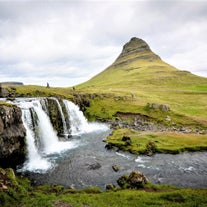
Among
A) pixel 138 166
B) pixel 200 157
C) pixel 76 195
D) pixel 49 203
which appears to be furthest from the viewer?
pixel 200 157

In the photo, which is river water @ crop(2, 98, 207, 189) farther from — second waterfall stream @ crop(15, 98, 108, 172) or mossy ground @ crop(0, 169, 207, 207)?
mossy ground @ crop(0, 169, 207, 207)

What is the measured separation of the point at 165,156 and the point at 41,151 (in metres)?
24.3

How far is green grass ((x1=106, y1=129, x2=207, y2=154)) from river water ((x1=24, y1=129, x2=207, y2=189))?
7.47 feet

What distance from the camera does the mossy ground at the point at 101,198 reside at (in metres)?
23.7

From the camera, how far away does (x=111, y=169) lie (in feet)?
122

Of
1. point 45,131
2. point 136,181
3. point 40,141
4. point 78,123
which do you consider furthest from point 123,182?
point 78,123

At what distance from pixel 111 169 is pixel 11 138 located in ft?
59.2

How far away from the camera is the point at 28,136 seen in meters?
47.5

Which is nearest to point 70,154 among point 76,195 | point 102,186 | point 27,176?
point 27,176

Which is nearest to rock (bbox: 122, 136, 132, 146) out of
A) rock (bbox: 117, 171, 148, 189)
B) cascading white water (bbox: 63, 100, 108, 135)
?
cascading white water (bbox: 63, 100, 108, 135)

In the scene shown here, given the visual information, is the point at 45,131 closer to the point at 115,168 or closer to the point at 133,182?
the point at 115,168

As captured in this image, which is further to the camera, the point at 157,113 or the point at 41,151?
the point at 157,113

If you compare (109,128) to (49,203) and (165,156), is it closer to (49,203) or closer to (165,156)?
(165,156)

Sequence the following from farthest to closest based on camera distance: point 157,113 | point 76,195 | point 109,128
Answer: point 157,113 → point 109,128 → point 76,195
